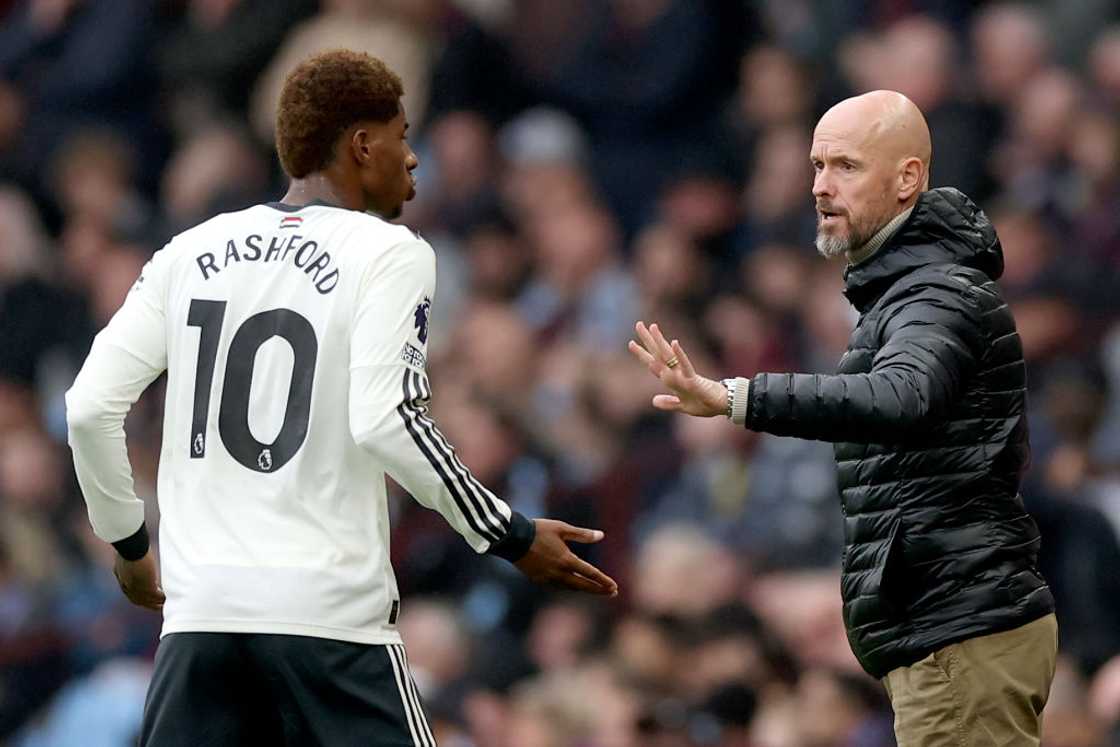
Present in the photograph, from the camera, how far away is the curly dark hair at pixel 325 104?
3982mm

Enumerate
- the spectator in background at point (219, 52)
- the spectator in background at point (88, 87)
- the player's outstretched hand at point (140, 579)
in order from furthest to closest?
the spectator in background at point (88, 87) → the spectator in background at point (219, 52) → the player's outstretched hand at point (140, 579)

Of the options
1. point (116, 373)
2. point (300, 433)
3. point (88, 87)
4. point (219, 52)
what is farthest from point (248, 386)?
point (88, 87)

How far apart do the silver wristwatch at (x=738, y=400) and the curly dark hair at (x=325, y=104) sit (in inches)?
A: 35.5

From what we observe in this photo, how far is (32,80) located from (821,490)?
17.7 ft

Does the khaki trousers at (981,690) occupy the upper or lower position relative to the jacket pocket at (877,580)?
lower

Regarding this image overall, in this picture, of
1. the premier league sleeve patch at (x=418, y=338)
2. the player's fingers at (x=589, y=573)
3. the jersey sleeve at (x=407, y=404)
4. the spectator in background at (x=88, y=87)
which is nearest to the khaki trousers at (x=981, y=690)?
the player's fingers at (x=589, y=573)

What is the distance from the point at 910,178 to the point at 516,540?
1.10 meters

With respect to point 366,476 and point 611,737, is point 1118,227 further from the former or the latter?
point 366,476

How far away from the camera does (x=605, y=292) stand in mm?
8664

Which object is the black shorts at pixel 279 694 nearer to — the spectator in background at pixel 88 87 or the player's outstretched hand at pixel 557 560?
the player's outstretched hand at pixel 557 560

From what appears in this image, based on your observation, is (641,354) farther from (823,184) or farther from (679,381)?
(823,184)

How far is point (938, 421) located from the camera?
3.79m

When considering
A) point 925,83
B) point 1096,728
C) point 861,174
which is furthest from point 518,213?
point 861,174

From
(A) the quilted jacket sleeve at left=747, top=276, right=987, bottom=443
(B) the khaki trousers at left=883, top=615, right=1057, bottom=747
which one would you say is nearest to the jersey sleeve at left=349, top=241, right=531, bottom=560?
(A) the quilted jacket sleeve at left=747, top=276, right=987, bottom=443
